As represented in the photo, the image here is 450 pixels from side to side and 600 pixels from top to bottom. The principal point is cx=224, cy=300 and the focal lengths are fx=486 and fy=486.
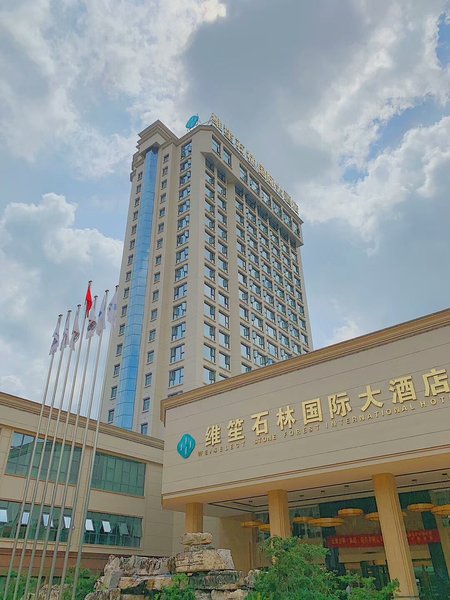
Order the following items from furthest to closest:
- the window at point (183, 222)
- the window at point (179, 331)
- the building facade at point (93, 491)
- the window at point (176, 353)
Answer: the window at point (183, 222)
the window at point (179, 331)
the window at point (176, 353)
the building facade at point (93, 491)

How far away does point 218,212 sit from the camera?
3938cm

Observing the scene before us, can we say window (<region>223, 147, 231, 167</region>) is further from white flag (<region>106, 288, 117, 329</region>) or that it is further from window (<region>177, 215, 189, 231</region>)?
white flag (<region>106, 288, 117, 329</region>)

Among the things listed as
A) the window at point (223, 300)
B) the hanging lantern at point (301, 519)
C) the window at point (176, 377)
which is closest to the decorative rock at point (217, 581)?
the hanging lantern at point (301, 519)

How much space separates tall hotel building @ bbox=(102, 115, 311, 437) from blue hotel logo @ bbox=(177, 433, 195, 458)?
36.6 ft

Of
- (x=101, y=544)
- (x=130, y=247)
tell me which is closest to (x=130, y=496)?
(x=101, y=544)

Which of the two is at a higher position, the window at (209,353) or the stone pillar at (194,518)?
Answer: the window at (209,353)

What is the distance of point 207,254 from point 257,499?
20.4 metres

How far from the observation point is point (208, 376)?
101 feet

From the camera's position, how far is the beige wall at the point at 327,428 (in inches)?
530

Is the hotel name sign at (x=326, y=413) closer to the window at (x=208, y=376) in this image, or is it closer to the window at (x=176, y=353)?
the window at (x=208, y=376)

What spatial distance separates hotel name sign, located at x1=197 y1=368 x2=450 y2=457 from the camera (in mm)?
13523

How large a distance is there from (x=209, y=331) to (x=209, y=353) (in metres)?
1.64

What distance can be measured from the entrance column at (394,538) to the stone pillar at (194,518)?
6.93 meters

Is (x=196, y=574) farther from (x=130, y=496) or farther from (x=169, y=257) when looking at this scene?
(x=169, y=257)
